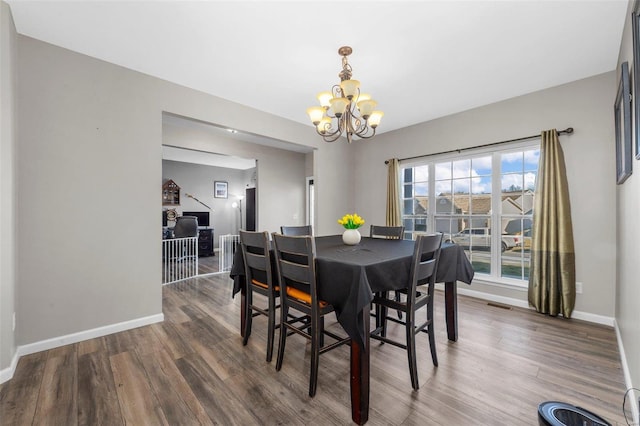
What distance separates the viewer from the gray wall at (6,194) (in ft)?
5.95

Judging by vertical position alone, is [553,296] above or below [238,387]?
above

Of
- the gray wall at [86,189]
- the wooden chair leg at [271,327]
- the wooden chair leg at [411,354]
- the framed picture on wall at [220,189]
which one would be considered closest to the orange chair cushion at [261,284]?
the wooden chair leg at [271,327]

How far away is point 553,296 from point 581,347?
0.80m

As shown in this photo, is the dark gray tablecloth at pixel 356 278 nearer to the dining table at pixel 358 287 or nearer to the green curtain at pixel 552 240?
the dining table at pixel 358 287

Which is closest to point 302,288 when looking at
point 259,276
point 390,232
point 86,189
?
point 259,276

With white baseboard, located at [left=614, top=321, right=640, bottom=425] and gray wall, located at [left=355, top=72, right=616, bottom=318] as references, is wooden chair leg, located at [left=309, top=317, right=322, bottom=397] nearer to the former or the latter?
white baseboard, located at [left=614, top=321, right=640, bottom=425]

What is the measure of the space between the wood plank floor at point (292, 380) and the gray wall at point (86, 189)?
0.37 metres

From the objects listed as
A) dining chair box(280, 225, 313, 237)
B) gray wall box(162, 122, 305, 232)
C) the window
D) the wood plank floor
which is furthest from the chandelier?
gray wall box(162, 122, 305, 232)

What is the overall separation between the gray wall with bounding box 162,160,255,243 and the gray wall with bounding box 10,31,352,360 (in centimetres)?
528

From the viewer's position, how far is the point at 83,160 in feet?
8.17

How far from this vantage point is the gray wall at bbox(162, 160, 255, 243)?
7766mm

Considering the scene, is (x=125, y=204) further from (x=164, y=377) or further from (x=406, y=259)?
(x=406, y=259)

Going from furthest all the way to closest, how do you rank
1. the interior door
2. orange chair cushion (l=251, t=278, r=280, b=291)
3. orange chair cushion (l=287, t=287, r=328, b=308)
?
the interior door
orange chair cushion (l=251, t=278, r=280, b=291)
orange chair cushion (l=287, t=287, r=328, b=308)

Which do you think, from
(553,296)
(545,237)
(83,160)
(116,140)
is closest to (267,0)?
(116,140)
